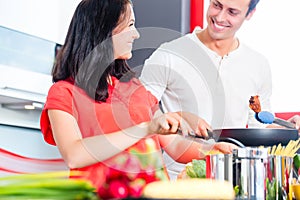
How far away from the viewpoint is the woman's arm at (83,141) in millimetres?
1665

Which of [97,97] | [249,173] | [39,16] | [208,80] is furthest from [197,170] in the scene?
[39,16]

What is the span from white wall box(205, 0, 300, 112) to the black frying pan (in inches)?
73.5

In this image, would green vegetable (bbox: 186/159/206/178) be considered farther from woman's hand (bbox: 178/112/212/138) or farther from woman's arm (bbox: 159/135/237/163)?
woman's arm (bbox: 159/135/237/163)

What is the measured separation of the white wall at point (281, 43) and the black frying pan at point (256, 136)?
1866mm

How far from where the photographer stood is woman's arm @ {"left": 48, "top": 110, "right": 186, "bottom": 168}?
5.46 feet

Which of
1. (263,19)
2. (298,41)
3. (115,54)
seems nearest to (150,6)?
(263,19)

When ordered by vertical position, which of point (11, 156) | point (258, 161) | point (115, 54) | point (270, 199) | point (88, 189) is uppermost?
point (115, 54)

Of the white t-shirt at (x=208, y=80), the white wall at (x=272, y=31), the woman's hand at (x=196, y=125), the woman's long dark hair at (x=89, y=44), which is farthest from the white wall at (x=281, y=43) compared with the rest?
the woman's hand at (x=196, y=125)

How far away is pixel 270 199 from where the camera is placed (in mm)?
1390

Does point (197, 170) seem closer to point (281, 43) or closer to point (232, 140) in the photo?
point (232, 140)

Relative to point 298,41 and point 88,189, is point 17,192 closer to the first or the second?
point 88,189

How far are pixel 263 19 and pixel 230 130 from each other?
6.96 ft

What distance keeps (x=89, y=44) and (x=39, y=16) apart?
1.38 metres

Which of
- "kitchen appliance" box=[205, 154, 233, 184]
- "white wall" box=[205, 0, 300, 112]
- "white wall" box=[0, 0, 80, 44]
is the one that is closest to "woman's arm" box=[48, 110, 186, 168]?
"kitchen appliance" box=[205, 154, 233, 184]
